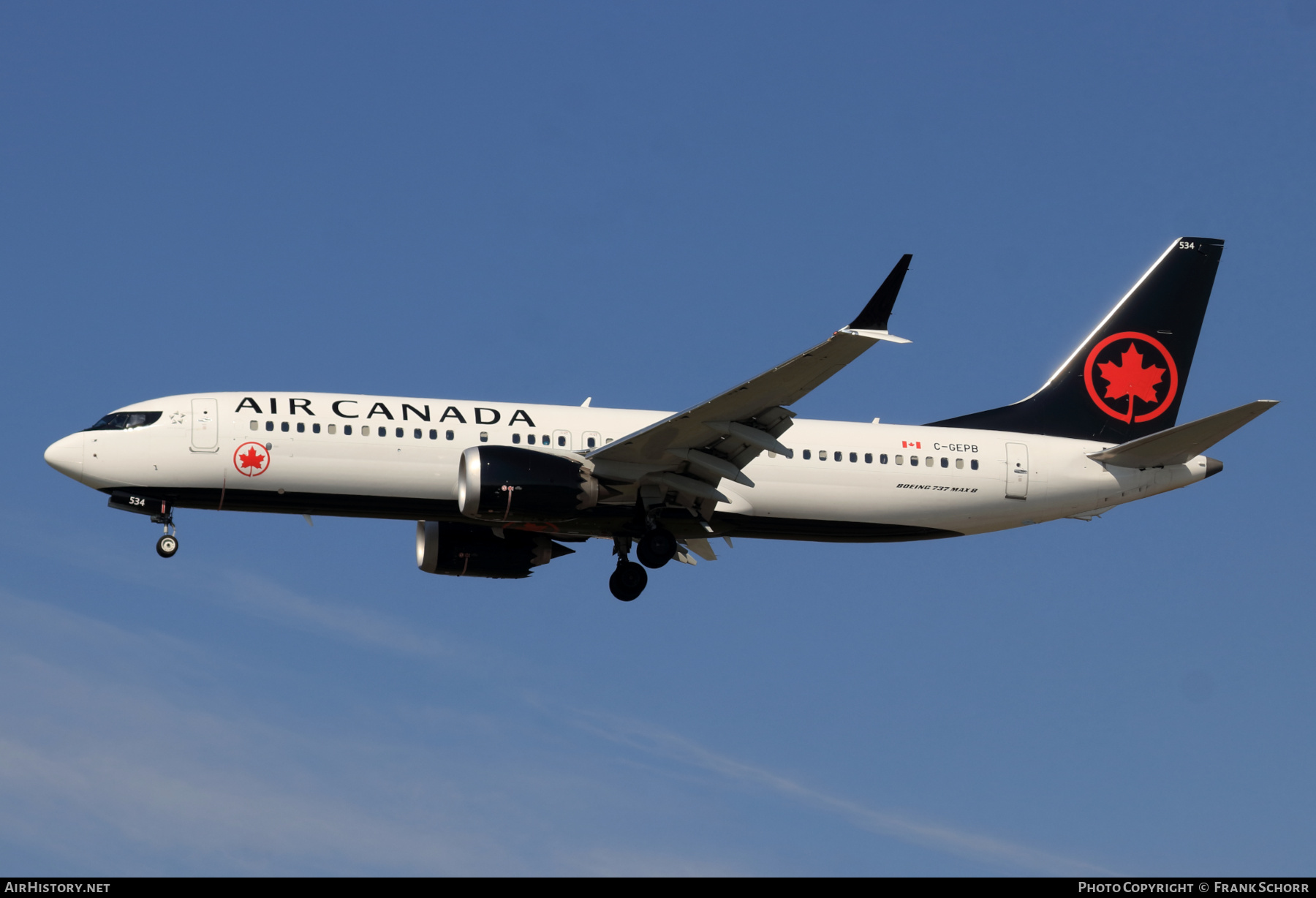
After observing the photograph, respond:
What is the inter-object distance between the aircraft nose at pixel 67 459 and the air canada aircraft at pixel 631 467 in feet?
0.12

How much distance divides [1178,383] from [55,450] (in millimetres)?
29201

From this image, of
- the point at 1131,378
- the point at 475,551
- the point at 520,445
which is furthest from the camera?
the point at 1131,378

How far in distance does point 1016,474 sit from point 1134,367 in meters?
6.13

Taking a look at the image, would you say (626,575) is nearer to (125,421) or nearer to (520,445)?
(520,445)

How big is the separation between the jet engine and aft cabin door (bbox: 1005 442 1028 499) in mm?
11915

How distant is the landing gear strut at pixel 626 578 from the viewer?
134 feet

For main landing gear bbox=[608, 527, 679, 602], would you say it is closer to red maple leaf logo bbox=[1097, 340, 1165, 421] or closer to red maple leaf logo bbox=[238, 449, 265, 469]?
red maple leaf logo bbox=[238, 449, 265, 469]

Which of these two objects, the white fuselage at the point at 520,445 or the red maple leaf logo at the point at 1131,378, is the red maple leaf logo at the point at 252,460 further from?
the red maple leaf logo at the point at 1131,378

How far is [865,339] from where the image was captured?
32281 millimetres

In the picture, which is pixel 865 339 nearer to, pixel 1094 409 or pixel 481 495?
pixel 481 495

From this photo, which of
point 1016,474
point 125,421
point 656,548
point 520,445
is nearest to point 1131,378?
point 1016,474

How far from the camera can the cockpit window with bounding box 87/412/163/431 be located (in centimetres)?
3781

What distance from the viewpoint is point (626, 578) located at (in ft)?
134

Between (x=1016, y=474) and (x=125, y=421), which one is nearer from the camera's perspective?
(x=125, y=421)
